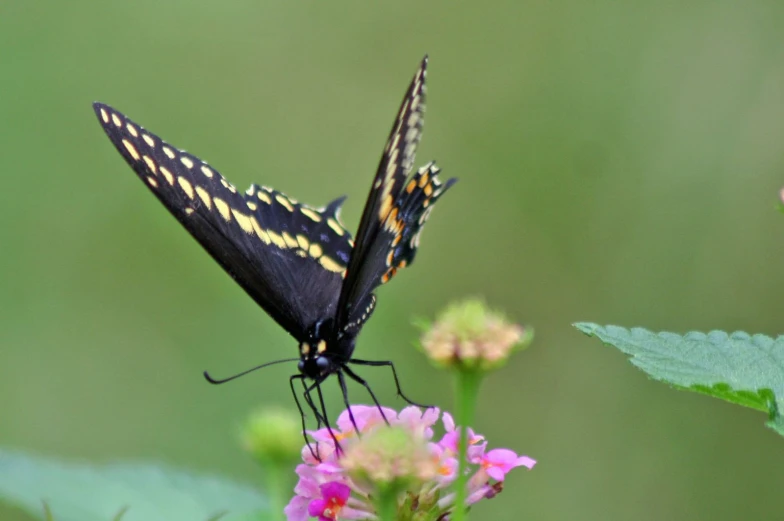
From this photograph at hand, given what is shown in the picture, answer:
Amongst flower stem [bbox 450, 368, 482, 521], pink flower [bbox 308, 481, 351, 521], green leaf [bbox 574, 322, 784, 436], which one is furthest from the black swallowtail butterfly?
flower stem [bbox 450, 368, 482, 521]

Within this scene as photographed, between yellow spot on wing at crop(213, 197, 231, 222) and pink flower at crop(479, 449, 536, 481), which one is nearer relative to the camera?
pink flower at crop(479, 449, 536, 481)

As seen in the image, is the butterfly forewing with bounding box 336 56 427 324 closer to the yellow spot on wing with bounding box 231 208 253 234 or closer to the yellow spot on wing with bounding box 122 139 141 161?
the yellow spot on wing with bounding box 231 208 253 234

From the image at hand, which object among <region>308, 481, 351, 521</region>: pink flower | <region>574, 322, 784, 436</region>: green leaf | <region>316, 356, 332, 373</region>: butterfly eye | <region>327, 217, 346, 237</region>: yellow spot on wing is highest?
<region>327, 217, 346, 237</region>: yellow spot on wing

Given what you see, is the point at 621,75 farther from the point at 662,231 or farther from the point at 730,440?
the point at 730,440

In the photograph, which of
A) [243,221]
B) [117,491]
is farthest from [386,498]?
[243,221]

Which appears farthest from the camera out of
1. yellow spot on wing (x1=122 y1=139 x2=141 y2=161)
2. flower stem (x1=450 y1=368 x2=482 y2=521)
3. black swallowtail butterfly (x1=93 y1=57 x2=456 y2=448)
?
yellow spot on wing (x1=122 y1=139 x2=141 y2=161)

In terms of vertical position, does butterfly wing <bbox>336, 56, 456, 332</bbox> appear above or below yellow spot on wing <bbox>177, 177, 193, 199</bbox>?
below

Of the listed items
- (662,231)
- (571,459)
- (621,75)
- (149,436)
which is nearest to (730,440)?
(571,459)
